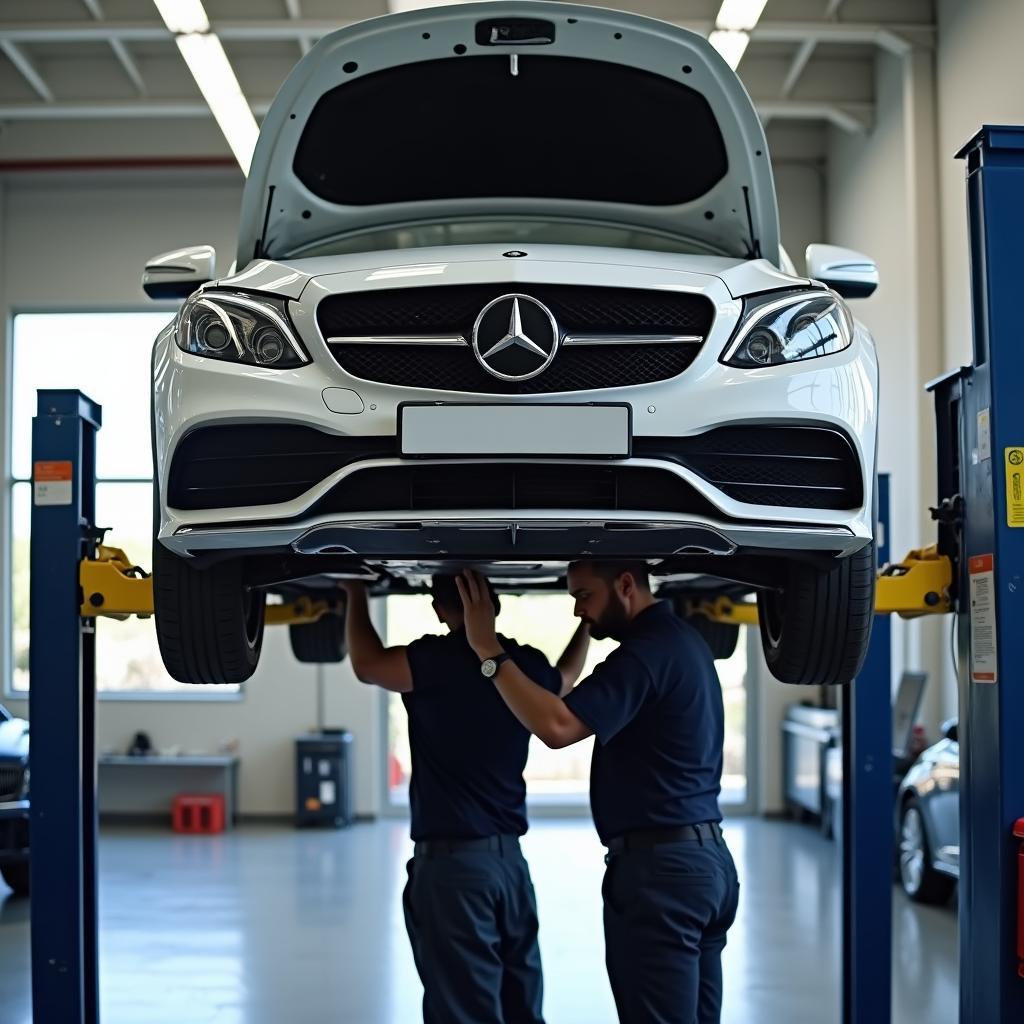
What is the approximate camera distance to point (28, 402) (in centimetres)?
1095

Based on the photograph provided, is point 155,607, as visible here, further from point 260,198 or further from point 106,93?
point 106,93

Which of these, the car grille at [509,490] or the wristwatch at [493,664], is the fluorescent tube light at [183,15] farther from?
the car grille at [509,490]

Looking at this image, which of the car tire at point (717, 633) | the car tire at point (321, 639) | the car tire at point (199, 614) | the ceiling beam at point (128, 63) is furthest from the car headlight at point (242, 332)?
the ceiling beam at point (128, 63)

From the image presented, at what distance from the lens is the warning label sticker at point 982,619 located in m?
2.89

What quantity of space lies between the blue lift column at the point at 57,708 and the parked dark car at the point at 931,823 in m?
4.33

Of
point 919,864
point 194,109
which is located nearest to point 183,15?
point 194,109

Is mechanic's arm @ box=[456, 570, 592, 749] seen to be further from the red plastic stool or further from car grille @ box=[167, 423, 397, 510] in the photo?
the red plastic stool

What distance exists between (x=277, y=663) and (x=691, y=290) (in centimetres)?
860

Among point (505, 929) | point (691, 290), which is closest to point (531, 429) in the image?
point (691, 290)

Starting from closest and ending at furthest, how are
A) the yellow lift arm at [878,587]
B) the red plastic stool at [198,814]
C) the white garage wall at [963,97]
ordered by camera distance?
the yellow lift arm at [878,587] < the white garage wall at [963,97] < the red plastic stool at [198,814]

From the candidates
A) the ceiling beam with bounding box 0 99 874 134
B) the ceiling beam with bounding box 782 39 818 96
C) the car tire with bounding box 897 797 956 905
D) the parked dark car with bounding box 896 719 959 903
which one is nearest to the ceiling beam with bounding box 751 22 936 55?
the ceiling beam with bounding box 782 39 818 96

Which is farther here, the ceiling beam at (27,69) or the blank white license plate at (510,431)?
the ceiling beam at (27,69)

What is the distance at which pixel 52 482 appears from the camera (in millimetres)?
3275

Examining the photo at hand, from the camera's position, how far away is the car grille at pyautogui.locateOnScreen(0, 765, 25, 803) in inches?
245
